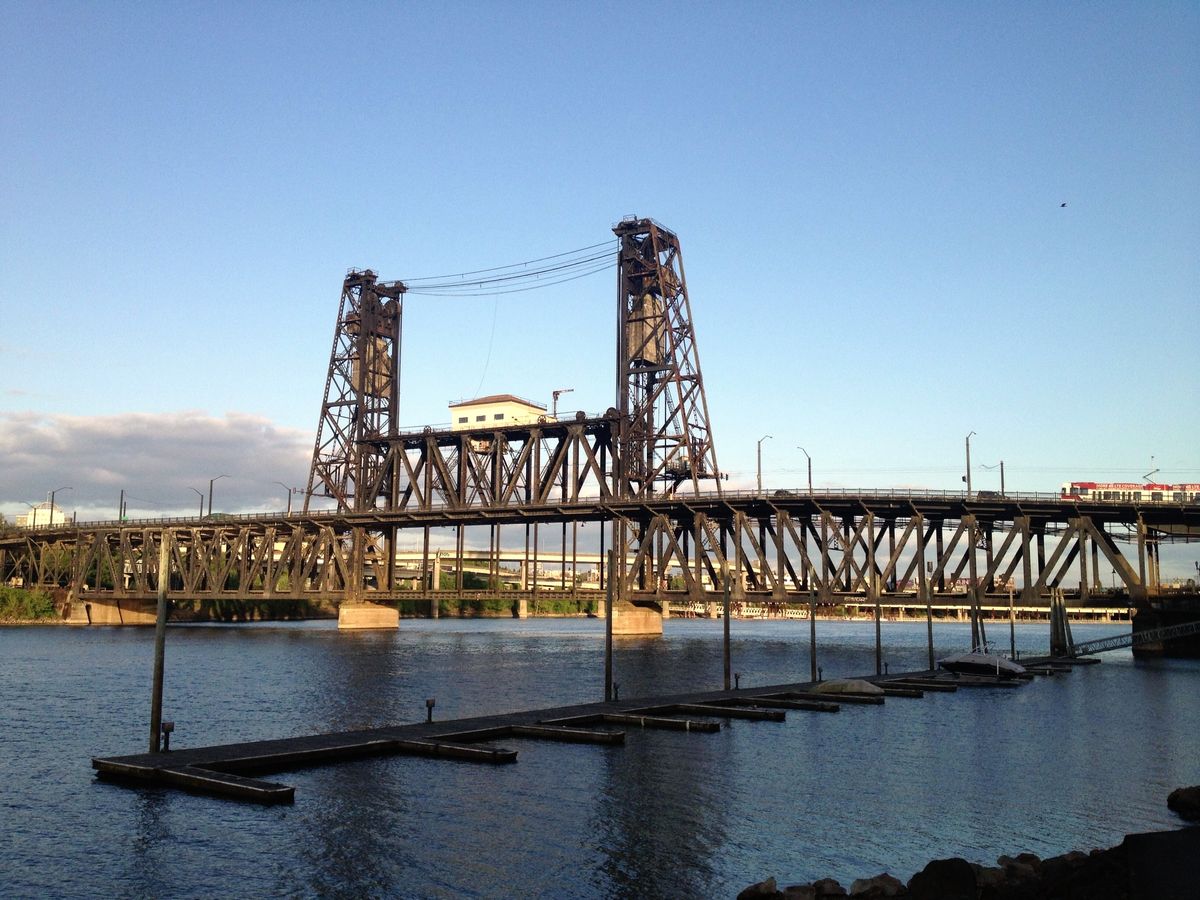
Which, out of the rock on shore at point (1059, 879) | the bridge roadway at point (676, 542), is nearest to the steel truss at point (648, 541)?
the bridge roadway at point (676, 542)

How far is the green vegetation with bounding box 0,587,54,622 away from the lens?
495 ft

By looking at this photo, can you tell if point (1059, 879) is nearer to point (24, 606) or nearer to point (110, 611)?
point (110, 611)

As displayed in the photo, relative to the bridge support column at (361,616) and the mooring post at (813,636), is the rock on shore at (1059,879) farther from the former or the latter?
the bridge support column at (361,616)

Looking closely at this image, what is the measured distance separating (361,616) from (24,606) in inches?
2176

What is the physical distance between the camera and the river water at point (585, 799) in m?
22.0

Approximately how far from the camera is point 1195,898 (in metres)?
14.7

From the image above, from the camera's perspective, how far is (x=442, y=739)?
3650cm

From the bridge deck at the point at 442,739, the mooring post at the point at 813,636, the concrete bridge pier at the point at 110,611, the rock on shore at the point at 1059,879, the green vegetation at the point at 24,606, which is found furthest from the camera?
the concrete bridge pier at the point at 110,611

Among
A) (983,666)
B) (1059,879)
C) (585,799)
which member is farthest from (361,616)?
(1059,879)

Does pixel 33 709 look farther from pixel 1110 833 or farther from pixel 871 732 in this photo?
pixel 1110 833

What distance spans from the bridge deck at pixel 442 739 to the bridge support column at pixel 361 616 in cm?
9223

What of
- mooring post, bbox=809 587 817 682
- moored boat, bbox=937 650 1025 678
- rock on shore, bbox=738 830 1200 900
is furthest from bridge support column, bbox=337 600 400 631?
rock on shore, bbox=738 830 1200 900

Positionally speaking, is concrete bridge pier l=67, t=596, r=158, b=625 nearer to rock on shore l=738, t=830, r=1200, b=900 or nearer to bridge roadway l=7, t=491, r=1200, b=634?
bridge roadway l=7, t=491, r=1200, b=634

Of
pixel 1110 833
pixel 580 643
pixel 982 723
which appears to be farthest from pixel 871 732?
pixel 580 643
